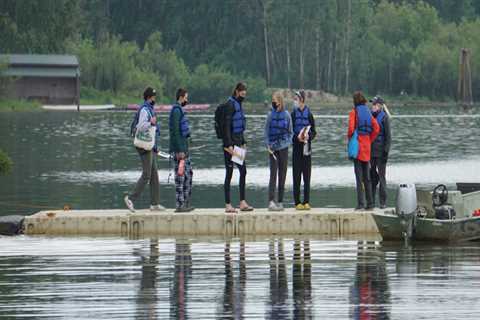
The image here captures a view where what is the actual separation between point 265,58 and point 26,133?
81.9 m

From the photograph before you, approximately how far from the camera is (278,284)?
17.0 meters

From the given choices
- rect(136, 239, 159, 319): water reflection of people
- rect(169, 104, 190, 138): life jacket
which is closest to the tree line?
rect(169, 104, 190, 138): life jacket

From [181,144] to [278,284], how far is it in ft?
18.5

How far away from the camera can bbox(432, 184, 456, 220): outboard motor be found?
21156 mm

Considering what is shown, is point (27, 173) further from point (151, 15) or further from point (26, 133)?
point (151, 15)

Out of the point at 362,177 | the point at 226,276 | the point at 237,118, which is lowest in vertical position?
the point at 226,276

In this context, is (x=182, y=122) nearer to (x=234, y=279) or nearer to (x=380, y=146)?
(x=380, y=146)

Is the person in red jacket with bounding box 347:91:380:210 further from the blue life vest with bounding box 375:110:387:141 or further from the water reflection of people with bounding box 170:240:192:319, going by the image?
the water reflection of people with bounding box 170:240:192:319

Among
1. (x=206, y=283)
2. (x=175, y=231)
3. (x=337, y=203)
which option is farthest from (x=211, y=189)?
(x=206, y=283)

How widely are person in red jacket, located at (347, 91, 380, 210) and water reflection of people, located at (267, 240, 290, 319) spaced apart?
2118 mm

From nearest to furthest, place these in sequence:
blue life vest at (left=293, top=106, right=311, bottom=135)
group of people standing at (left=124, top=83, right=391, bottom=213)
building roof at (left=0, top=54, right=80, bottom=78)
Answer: group of people standing at (left=124, top=83, right=391, bottom=213)
blue life vest at (left=293, top=106, right=311, bottom=135)
building roof at (left=0, top=54, right=80, bottom=78)

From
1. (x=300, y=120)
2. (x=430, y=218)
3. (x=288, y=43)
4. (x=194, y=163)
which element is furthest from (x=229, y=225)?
(x=288, y=43)

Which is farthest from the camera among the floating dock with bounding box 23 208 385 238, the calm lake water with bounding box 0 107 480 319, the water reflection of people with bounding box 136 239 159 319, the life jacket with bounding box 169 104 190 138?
the floating dock with bounding box 23 208 385 238

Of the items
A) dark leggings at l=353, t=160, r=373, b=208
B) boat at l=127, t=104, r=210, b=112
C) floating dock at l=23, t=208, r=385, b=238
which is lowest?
boat at l=127, t=104, r=210, b=112
